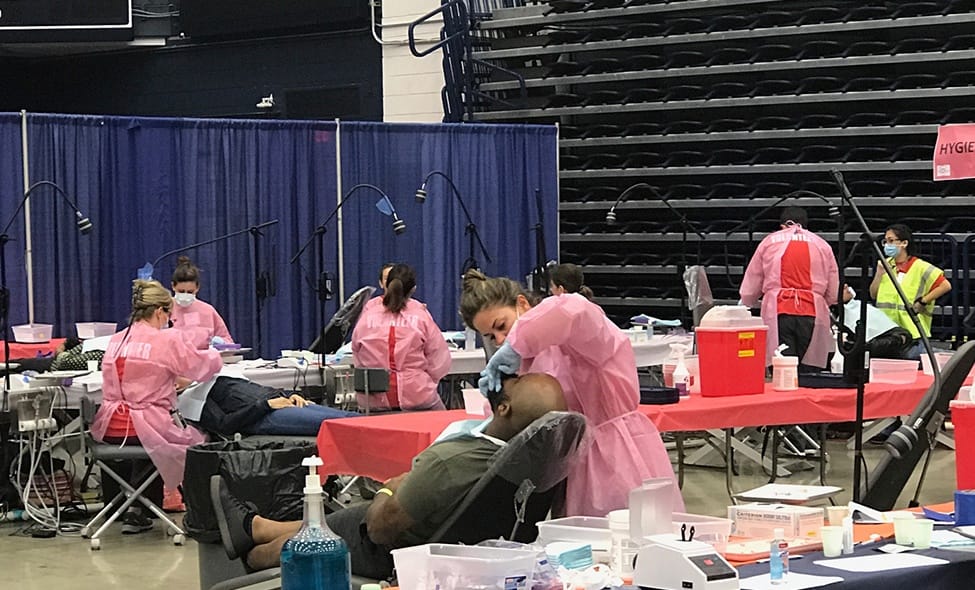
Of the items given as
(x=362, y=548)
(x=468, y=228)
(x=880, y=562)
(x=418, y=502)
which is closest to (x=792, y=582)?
(x=880, y=562)

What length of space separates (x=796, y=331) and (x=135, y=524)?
4018mm

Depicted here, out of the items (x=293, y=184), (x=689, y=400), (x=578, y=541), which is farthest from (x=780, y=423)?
(x=293, y=184)

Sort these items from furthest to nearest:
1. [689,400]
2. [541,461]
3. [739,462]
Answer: [739,462] < [689,400] < [541,461]

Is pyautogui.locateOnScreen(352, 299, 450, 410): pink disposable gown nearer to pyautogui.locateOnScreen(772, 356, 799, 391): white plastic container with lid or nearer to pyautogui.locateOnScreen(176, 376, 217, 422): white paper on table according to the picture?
pyautogui.locateOnScreen(176, 376, 217, 422): white paper on table

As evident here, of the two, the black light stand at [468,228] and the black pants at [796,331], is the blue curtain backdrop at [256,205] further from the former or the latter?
the black pants at [796,331]

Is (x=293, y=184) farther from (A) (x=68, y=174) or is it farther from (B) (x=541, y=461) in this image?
(B) (x=541, y=461)

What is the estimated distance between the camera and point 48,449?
6.82m

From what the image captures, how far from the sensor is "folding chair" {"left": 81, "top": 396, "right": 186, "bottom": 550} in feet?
20.6

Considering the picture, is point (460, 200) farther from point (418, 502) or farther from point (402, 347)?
point (418, 502)

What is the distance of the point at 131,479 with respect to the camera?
6.50 metres

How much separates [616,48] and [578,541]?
937cm

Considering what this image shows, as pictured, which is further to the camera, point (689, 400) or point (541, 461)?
point (689, 400)

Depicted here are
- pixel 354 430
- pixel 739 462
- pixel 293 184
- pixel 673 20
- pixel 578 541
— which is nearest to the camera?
pixel 578 541

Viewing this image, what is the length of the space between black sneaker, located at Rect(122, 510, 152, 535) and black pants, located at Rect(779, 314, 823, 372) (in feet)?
12.8
